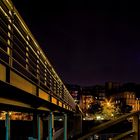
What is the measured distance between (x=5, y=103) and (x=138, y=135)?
21.1ft

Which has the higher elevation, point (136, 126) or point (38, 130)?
point (136, 126)

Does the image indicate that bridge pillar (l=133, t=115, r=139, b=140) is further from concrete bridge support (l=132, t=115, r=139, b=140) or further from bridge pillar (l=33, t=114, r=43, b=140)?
bridge pillar (l=33, t=114, r=43, b=140)

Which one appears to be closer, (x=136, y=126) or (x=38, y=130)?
(x=136, y=126)

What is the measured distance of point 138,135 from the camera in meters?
12.7

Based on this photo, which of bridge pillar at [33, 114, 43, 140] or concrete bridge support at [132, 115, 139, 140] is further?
bridge pillar at [33, 114, 43, 140]

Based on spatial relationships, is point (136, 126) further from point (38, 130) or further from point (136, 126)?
point (38, 130)

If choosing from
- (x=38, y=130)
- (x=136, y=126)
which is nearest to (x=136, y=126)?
(x=136, y=126)

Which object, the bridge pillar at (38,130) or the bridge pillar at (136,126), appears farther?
the bridge pillar at (38,130)

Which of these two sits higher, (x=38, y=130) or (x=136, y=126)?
(x=136, y=126)

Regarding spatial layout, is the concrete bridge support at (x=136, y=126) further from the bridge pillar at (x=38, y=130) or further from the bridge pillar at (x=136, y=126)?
the bridge pillar at (x=38, y=130)

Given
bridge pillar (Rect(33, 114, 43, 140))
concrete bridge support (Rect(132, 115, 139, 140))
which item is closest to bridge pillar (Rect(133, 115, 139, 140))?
concrete bridge support (Rect(132, 115, 139, 140))

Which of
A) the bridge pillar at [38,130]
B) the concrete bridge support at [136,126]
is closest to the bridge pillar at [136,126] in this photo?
the concrete bridge support at [136,126]

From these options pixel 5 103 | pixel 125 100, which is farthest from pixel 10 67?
pixel 125 100

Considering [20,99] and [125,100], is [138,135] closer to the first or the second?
[20,99]
